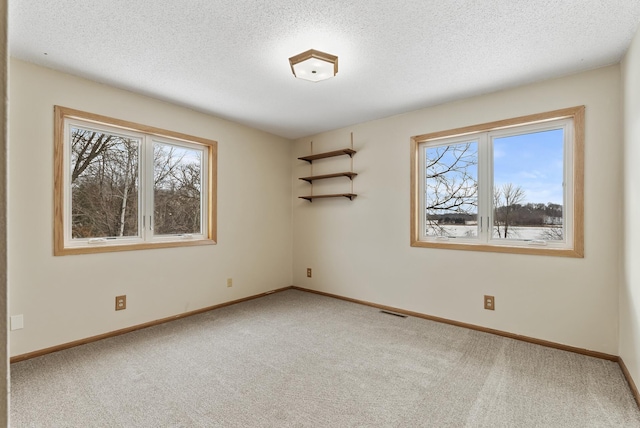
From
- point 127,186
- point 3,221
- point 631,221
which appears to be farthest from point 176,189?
point 631,221

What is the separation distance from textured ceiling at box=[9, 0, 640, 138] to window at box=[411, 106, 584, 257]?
1.69 ft

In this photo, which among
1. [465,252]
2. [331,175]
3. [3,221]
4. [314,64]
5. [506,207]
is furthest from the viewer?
[331,175]

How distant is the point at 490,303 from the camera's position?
3.14 m

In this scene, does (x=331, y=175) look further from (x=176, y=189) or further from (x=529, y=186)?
(x=529, y=186)

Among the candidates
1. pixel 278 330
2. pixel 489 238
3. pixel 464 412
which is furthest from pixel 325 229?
pixel 464 412

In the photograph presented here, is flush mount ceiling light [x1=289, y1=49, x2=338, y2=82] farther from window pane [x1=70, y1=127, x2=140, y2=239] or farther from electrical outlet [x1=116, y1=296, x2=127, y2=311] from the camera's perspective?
electrical outlet [x1=116, y1=296, x2=127, y2=311]

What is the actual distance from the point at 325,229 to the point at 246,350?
2.19m

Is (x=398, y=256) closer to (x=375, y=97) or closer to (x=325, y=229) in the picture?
(x=325, y=229)

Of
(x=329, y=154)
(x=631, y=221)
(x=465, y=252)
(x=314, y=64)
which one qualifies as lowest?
(x=465, y=252)

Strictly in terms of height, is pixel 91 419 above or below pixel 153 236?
below

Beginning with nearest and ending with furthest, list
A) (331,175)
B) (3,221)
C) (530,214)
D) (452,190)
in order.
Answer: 1. (3,221)
2. (530,214)
3. (452,190)
4. (331,175)

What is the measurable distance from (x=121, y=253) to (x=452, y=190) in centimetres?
349

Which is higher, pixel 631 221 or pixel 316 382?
pixel 631 221

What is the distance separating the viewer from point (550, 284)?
9.26 feet
